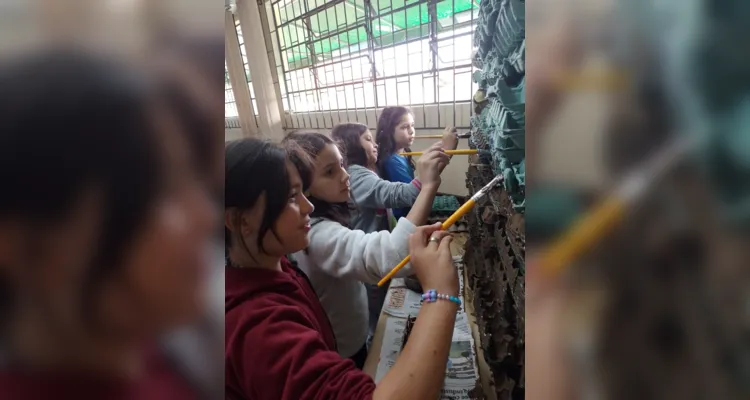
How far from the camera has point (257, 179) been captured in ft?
1.08

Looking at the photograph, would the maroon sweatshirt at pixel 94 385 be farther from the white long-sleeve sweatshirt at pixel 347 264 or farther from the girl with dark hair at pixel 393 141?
the girl with dark hair at pixel 393 141

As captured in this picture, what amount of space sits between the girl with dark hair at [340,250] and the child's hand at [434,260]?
4 cm

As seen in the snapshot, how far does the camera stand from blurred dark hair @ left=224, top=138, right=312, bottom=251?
0.98ft

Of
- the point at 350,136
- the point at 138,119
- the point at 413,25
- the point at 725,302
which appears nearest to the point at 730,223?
the point at 725,302

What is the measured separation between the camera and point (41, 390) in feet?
0.42

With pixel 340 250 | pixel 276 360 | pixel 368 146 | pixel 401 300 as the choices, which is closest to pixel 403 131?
pixel 368 146

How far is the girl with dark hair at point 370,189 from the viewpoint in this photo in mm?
855

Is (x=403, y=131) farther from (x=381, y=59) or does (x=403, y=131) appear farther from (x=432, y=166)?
(x=381, y=59)

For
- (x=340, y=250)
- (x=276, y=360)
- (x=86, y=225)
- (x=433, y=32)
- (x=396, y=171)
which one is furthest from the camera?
(x=433, y=32)

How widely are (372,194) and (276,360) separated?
2.08 feet

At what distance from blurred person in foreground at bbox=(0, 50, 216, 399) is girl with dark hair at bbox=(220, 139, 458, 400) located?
0.44ft

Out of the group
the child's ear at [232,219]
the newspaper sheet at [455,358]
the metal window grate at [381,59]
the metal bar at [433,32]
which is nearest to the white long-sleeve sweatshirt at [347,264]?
the newspaper sheet at [455,358]

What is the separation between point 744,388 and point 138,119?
0.87 ft

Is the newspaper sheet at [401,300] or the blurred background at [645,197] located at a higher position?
the blurred background at [645,197]
